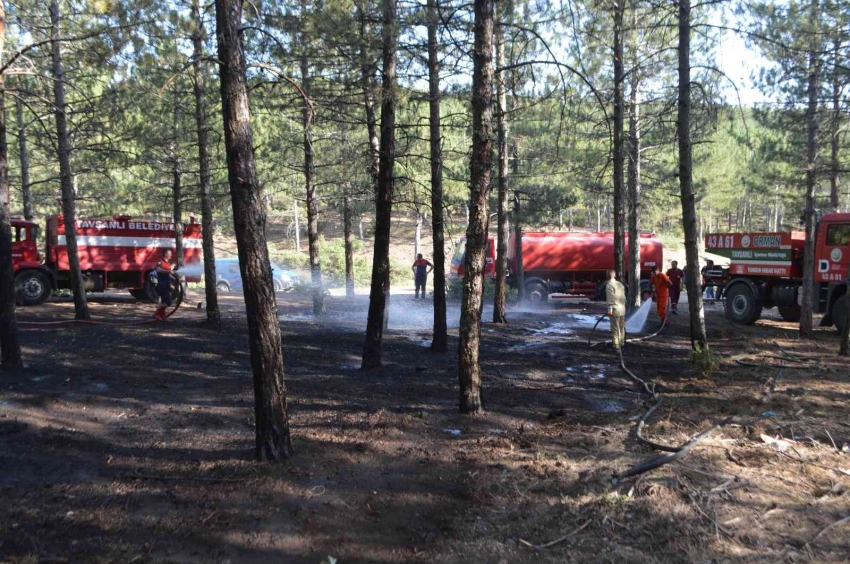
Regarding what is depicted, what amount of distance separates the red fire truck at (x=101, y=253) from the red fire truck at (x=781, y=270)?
18.6 metres

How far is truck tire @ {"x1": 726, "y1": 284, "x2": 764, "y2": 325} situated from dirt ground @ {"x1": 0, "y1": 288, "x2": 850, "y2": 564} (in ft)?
19.8

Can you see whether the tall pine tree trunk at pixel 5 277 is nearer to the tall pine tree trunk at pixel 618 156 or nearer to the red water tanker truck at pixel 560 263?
the tall pine tree trunk at pixel 618 156

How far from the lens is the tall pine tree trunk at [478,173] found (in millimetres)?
7328

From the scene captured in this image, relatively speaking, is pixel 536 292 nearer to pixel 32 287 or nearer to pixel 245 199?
pixel 32 287

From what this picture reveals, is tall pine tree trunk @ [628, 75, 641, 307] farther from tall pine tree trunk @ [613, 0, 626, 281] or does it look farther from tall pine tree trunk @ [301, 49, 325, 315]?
tall pine tree trunk @ [301, 49, 325, 315]

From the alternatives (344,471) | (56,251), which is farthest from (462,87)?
(56,251)

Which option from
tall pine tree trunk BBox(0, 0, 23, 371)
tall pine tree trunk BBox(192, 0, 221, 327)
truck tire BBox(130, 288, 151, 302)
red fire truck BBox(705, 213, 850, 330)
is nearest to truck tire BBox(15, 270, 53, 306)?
truck tire BBox(130, 288, 151, 302)

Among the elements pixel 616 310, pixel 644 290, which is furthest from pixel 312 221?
pixel 644 290

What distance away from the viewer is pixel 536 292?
25.1 meters

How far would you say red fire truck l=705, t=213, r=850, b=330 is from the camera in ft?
49.2

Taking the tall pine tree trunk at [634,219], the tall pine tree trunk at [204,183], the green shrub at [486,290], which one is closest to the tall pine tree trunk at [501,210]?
the tall pine tree trunk at [634,219]

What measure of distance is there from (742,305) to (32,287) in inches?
848

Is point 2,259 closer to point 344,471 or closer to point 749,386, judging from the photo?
point 344,471

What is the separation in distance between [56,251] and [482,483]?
19448mm
